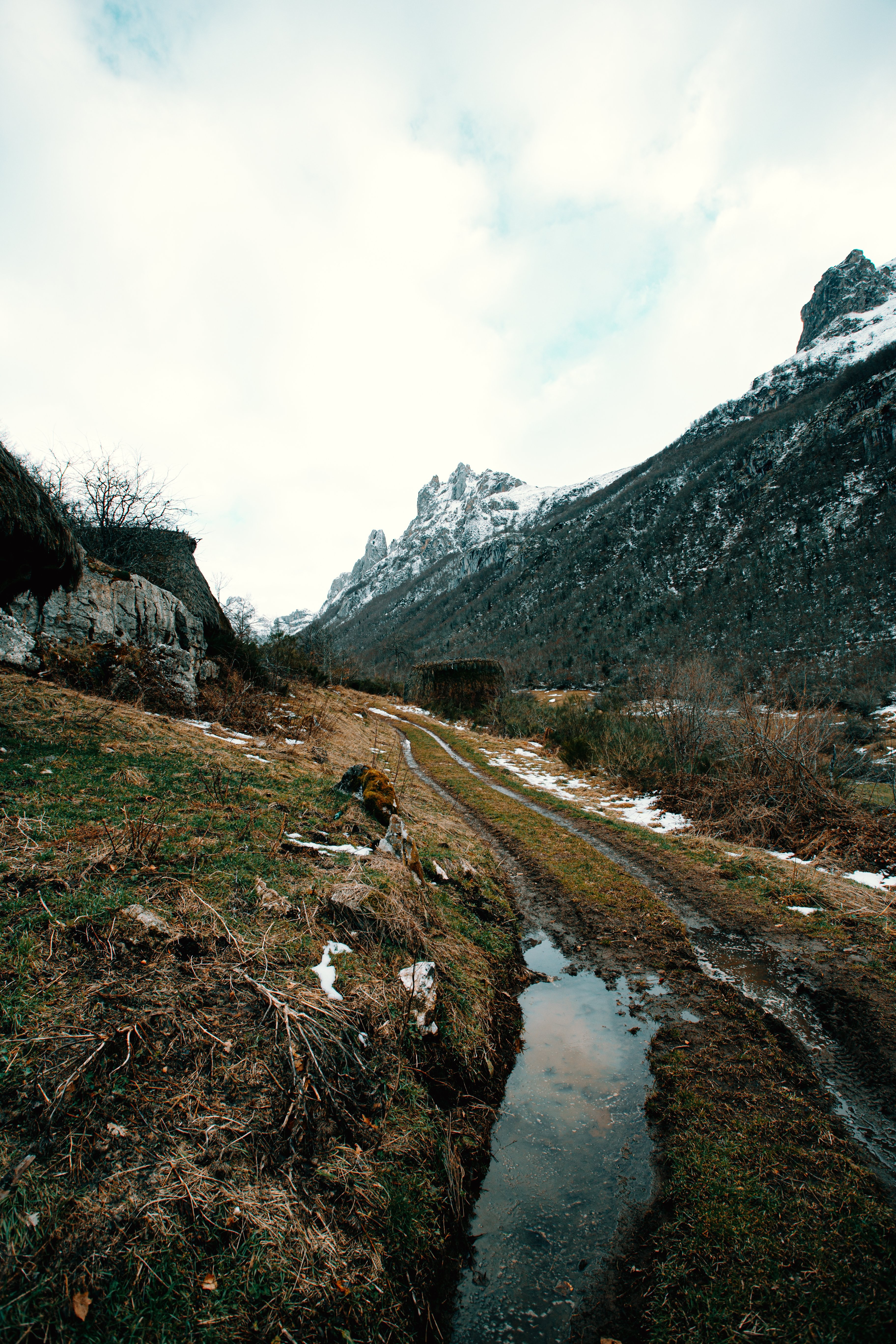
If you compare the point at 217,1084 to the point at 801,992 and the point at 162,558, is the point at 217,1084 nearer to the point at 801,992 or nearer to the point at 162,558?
the point at 801,992

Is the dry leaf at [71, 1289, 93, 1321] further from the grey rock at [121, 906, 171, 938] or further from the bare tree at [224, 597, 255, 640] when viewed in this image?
the bare tree at [224, 597, 255, 640]

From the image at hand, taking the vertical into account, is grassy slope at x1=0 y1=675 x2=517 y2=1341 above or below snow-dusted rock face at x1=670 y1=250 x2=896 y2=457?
below

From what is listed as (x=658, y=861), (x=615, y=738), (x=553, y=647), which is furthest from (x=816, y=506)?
(x=658, y=861)

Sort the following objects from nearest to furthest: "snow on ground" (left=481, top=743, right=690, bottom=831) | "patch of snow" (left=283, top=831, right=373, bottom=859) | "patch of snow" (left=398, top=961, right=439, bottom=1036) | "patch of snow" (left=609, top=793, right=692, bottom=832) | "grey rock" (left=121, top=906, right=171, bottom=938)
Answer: "grey rock" (left=121, top=906, right=171, bottom=938), "patch of snow" (left=398, top=961, right=439, bottom=1036), "patch of snow" (left=283, top=831, right=373, bottom=859), "patch of snow" (left=609, top=793, right=692, bottom=832), "snow on ground" (left=481, top=743, right=690, bottom=831)

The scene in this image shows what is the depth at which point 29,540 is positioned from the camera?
5617mm

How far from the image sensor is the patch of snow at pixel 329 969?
134 inches

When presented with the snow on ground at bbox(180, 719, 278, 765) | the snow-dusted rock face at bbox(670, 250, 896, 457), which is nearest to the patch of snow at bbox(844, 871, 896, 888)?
the snow on ground at bbox(180, 719, 278, 765)

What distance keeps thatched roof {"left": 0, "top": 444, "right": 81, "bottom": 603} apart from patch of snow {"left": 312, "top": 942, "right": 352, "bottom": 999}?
5.44 m

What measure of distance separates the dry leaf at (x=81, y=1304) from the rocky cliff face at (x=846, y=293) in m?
182

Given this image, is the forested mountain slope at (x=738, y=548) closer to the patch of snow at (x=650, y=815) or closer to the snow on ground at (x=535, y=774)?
the snow on ground at (x=535, y=774)

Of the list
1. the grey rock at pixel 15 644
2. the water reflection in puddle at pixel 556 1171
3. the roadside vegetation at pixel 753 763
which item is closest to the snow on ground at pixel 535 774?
the roadside vegetation at pixel 753 763

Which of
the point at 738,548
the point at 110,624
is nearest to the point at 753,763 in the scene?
the point at 110,624

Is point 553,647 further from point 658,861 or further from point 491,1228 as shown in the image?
point 491,1228

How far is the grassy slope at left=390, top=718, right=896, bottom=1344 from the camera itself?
7.29 ft
